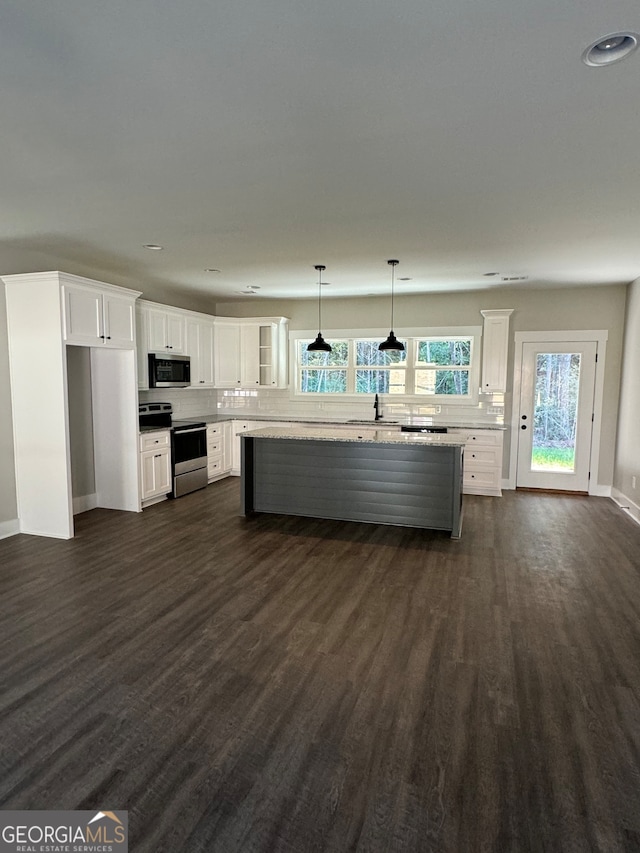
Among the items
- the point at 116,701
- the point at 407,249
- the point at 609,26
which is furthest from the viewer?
the point at 407,249

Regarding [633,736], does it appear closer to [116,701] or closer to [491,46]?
[116,701]

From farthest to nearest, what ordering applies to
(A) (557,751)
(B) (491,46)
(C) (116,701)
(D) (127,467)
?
(D) (127,467), (C) (116,701), (A) (557,751), (B) (491,46)

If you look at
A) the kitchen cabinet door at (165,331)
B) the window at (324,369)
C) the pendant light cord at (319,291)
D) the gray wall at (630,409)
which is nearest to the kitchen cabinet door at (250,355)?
the window at (324,369)

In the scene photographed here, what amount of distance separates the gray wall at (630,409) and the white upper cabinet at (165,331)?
19.0 feet

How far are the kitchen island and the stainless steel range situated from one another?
1.30m

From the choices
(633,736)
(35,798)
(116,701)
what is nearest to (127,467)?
(116,701)

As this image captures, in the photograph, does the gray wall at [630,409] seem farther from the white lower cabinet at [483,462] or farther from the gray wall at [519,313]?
the white lower cabinet at [483,462]

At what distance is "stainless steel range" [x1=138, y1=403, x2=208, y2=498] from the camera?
243 inches

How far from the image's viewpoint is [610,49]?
1715 millimetres

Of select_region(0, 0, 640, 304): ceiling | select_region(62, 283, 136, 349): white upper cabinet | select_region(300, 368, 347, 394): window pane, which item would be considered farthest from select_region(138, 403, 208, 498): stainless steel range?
select_region(0, 0, 640, 304): ceiling

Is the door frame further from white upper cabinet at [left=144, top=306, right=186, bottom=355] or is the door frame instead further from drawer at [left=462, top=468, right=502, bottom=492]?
white upper cabinet at [left=144, top=306, right=186, bottom=355]

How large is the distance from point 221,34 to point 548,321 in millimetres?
6009

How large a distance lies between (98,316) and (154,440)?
160 cm

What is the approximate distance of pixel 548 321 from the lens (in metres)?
6.56
